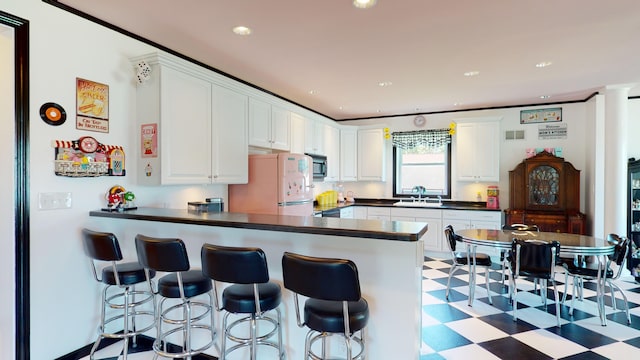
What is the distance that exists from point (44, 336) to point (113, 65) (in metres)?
2.04

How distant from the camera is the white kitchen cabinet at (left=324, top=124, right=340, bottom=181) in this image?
5.87 meters

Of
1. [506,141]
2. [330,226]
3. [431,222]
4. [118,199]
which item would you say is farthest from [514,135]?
[118,199]

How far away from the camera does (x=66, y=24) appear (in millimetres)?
2396

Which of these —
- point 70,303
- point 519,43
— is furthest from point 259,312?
point 519,43

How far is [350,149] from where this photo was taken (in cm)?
641

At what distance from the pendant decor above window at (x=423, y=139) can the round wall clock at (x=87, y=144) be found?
4.94m

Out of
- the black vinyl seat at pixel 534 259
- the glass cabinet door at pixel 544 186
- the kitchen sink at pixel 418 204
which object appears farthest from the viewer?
the kitchen sink at pixel 418 204

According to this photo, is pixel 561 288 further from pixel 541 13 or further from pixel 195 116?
pixel 195 116

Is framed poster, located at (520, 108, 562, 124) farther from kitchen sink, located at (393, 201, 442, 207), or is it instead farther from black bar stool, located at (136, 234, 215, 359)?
black bar stool, located at (136, 234, 215, 359)

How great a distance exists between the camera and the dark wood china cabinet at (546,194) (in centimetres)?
496

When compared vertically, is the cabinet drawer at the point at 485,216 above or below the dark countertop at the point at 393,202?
below

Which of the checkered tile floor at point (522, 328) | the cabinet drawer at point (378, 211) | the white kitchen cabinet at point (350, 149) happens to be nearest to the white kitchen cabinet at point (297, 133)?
the white kitchen cabinet at point (350, 149)

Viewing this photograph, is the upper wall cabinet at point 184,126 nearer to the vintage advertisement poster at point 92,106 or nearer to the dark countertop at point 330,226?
the vintage advertisement poster at point 92,106

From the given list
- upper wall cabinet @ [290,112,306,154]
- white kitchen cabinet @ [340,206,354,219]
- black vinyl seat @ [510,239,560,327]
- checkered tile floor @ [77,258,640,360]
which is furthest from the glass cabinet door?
upper wall cabinet @ [290,112,306,154]
